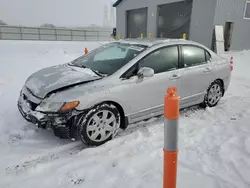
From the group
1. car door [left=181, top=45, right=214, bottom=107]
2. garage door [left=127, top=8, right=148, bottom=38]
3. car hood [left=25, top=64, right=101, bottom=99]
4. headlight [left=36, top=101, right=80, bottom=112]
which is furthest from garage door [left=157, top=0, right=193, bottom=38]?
headlight [left=36, top=101, right=80, bottom=112]

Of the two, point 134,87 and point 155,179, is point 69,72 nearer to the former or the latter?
point 134,87

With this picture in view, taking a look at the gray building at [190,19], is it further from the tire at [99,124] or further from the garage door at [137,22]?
the tire at [99,124]

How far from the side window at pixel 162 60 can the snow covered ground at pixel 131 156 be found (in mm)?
1029

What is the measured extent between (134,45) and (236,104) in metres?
2.84

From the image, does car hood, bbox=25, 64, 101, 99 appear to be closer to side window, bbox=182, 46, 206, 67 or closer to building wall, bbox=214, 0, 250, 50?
side window, bbox=182, 46, 206, 67

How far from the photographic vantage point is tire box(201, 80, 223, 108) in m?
4.61

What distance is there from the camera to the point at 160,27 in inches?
670

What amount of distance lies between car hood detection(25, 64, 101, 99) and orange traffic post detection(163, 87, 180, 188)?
173 cm

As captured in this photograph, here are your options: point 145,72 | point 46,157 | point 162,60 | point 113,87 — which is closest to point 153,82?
point 145,72

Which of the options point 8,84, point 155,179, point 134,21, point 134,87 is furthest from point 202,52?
point 134,21

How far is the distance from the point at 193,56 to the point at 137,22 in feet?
50.8

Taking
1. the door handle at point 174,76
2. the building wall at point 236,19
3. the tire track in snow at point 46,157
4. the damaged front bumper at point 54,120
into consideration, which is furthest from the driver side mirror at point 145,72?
the building wall at point 236,19

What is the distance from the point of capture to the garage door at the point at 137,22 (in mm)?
17953

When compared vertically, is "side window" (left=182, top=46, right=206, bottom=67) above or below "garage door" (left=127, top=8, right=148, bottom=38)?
below
